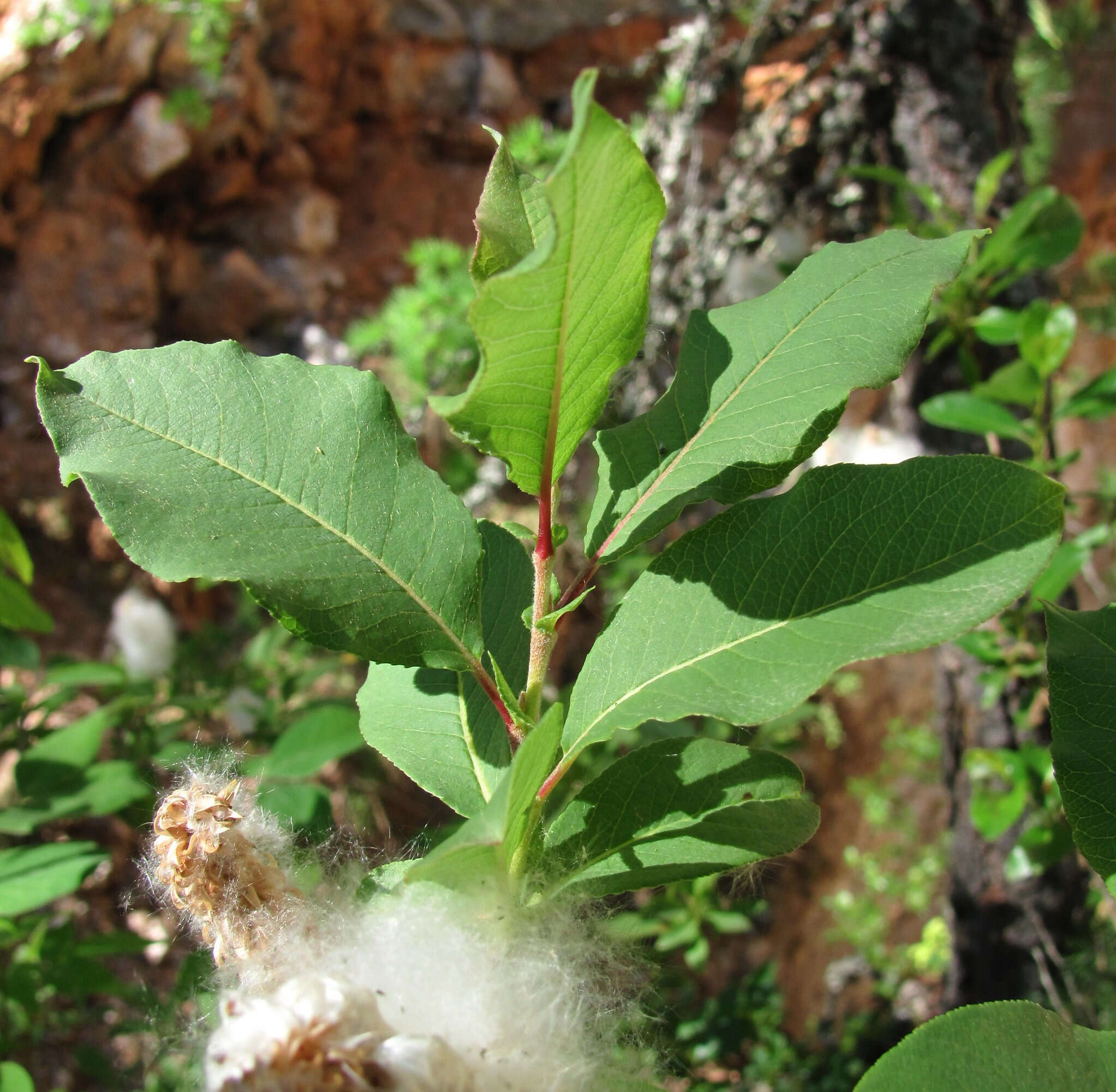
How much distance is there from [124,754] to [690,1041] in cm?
131

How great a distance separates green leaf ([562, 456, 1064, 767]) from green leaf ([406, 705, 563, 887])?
0.04 metres

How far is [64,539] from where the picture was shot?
11.3 feet

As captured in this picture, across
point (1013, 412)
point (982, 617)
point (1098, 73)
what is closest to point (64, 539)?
point (1013, 412)

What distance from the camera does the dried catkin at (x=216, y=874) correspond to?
51 centimetres

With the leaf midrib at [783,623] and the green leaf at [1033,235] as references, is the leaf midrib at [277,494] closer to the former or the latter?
the leaf midrib at [783,623]

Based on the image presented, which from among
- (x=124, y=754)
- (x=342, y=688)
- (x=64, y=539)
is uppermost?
(x=124, y=754)

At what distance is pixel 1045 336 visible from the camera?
1147 mm

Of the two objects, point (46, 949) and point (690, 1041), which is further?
point (690, 1041)

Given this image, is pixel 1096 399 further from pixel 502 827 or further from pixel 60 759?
pixel 60 759

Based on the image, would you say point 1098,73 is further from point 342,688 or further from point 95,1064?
point 95,1064

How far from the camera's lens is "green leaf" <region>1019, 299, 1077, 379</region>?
1140mm

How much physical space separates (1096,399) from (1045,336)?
0.40ft

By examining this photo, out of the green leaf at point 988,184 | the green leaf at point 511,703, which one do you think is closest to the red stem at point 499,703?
the green leaf at point 511,703

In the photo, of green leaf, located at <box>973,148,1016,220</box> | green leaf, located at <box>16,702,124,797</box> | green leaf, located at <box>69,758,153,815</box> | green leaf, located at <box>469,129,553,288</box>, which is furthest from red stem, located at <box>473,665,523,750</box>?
green leaf, located at <box>973,148,1016,220</box>
